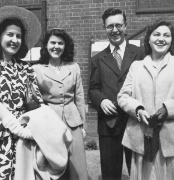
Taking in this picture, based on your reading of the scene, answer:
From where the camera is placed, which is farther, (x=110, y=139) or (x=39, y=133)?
(x=110, y=139)

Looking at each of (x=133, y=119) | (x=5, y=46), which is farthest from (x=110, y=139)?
(x=5, y=46)

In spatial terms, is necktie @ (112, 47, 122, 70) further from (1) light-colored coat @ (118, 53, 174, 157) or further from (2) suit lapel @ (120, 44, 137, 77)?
(1) light-colored coat @ (118, 53, 174, 157)

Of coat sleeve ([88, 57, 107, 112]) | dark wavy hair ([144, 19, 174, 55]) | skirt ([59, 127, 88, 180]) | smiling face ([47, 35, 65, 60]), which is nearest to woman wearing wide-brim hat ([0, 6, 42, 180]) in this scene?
smiling face ([47, 35, 65, 60])

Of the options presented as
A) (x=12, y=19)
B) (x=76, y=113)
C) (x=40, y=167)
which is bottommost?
(x=40, y=167)

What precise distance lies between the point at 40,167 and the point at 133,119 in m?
0.94

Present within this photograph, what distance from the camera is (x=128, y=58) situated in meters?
3.21

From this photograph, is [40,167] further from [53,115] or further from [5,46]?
[5,46]

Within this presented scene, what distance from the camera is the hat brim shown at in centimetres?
274

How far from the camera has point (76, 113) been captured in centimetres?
338

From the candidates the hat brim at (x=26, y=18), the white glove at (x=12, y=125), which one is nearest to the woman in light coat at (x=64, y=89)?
the hat brim at (x=26, y=18)

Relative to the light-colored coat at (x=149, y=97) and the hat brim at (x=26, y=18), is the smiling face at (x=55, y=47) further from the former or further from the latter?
the light-colored coat at (x=149, y=97)

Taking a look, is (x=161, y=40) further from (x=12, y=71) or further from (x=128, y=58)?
(x=12, y=71)

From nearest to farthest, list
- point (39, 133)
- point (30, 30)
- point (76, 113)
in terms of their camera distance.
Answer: point (39, 133) → point (30, 30) → point (76, 113)

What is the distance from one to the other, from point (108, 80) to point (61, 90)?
1.71 ft
